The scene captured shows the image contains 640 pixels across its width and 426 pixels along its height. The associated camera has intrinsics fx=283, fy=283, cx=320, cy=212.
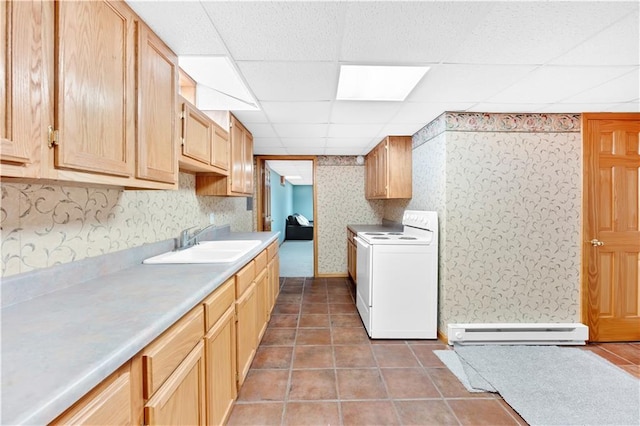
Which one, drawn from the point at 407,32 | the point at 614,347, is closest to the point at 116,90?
the point at 407,32

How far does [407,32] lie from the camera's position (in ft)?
4.54

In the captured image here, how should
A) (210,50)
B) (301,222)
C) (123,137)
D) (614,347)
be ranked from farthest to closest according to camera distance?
(301,222) → (614,347) → (210,50) → (123,137)

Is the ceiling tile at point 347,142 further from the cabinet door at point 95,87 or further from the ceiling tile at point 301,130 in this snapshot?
the cabinet door at point 95,87

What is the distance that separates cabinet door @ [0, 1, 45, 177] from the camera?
74cm

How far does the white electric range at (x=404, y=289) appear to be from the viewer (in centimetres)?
271

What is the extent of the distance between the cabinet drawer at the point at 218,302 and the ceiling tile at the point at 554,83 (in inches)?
91.0

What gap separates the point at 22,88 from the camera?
786 mm

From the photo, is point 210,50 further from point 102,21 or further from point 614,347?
point 614,347

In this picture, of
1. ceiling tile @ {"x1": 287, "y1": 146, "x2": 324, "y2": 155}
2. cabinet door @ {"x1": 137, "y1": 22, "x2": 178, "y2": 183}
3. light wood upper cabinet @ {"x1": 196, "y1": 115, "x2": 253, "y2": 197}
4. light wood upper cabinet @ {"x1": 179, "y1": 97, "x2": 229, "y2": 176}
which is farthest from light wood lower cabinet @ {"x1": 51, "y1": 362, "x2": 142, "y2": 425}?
ceiling tile @ {"x1": 287, "y1": 146, "x2": 324, "y2": 155}

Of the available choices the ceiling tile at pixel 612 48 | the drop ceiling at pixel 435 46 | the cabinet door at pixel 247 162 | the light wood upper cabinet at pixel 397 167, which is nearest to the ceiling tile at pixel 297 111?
the drop ceiling at pixel 435 46

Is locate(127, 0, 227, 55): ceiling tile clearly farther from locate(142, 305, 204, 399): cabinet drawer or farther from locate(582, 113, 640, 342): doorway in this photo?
locate(582, 113, 640, 342): doorway

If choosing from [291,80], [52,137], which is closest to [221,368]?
[52,137]

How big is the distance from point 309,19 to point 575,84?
1.96 meters

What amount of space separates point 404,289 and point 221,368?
1810 mm
